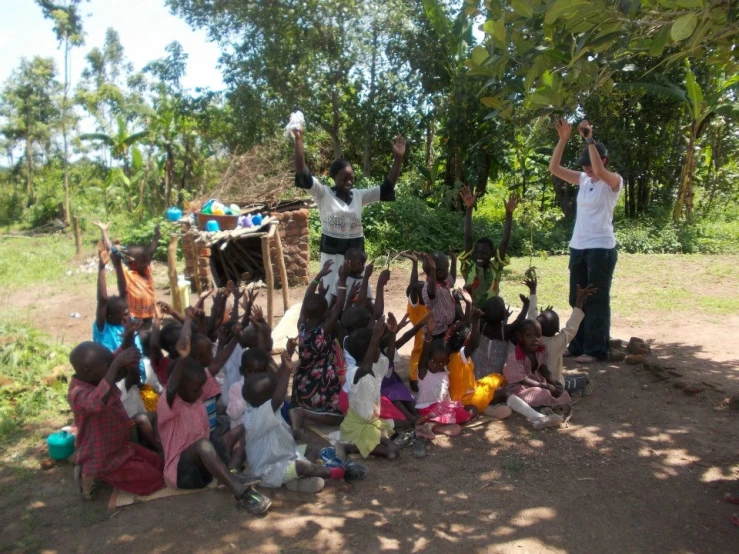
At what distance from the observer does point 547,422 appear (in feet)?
13.8

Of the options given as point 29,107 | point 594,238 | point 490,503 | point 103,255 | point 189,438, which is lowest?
point 490,503

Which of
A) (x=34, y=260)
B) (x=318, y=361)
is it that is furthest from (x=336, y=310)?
(x=34, y=260)

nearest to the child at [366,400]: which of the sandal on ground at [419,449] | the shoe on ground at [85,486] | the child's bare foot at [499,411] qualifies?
the sandal on ground at [419,449]

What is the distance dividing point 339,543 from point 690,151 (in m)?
12.2

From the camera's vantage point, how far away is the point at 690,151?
12414 millimetres

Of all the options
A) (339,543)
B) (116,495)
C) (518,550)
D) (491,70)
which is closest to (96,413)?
(116,495)

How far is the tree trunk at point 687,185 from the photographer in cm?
1234

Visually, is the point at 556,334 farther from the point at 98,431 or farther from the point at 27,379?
the point at 27,379

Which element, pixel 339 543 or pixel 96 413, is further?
pixel 96 413

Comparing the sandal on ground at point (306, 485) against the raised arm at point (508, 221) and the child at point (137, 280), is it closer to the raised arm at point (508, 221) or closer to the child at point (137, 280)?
the child at point (137, 280)

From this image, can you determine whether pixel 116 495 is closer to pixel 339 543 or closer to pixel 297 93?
pixel 339 543

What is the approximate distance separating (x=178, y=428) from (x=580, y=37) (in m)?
2.94

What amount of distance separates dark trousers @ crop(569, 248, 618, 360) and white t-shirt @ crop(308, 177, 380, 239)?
195 centimetres

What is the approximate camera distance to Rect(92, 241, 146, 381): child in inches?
167
